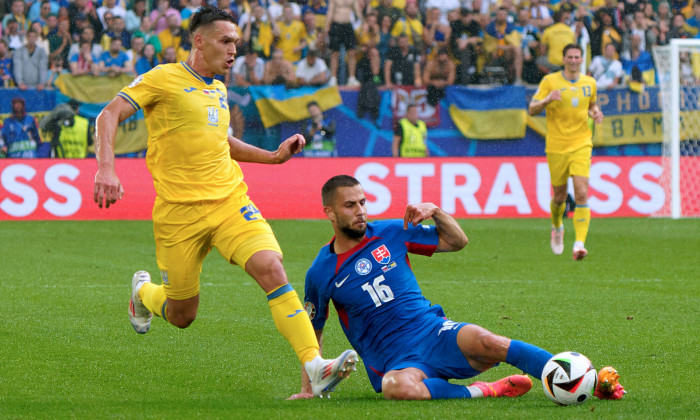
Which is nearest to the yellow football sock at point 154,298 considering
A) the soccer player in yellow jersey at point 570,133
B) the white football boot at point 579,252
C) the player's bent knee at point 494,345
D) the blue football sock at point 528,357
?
the player's bent knee at point 494,345

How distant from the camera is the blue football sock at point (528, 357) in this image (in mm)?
4539

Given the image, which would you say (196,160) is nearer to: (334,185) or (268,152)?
(268,152)

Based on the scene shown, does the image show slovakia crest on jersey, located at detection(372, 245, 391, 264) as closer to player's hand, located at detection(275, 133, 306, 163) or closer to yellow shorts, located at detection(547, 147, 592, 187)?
player's hand, located at detection(275, 133, 306, 163)

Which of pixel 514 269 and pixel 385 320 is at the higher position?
pixel 385 320

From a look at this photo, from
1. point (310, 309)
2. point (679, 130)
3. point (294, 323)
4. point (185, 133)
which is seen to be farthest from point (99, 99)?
point (294, 323)

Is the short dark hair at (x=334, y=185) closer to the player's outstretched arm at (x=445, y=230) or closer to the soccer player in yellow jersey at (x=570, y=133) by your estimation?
the player's outstretched arm at (x=445, y=230)

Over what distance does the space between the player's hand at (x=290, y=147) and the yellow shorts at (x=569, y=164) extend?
22.4 ft

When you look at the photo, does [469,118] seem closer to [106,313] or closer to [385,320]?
[106,313]

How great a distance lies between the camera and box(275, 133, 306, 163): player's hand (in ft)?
17.9

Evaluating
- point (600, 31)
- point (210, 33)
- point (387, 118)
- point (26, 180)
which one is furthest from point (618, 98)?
point (210, 33)

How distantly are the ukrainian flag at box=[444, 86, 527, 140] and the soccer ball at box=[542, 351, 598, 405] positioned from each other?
45.9 ft

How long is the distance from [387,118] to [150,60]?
4468mm

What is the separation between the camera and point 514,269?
1084cm

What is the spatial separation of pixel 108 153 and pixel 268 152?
3.71 feet
